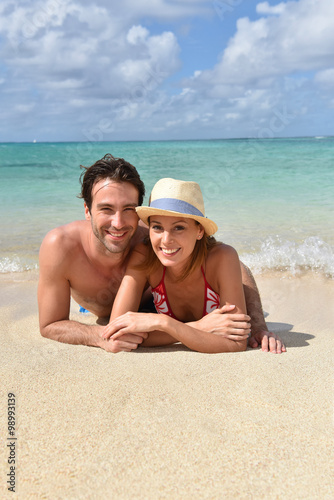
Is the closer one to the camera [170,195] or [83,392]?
[83,392]

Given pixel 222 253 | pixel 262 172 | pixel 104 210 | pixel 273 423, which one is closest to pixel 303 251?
pixel 222 253

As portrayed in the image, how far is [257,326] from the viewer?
3820 mm

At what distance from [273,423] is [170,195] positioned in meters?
1.66

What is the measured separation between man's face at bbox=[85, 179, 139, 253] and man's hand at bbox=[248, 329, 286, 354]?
49.6 inches

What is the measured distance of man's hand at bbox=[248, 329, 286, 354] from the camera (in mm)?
3377

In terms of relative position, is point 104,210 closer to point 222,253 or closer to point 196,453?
point 222,253

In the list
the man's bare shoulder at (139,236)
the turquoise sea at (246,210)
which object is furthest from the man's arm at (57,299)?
the turquoise sea at (246,210)

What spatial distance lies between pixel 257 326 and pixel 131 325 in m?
1.14

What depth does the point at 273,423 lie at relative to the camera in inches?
90.1

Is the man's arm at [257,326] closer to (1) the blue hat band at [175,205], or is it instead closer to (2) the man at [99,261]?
(2) the man at [99,261]

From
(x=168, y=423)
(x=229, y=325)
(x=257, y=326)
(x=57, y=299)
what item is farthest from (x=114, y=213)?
(x=168, y=423)

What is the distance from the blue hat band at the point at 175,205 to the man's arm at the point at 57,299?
0.96m

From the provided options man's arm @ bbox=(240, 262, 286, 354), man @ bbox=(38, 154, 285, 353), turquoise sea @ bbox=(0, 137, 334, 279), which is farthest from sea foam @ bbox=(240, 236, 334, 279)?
man @ bbox=(38, 154, 285, 353)

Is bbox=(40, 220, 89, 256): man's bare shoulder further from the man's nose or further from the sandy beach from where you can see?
the sandy beach
